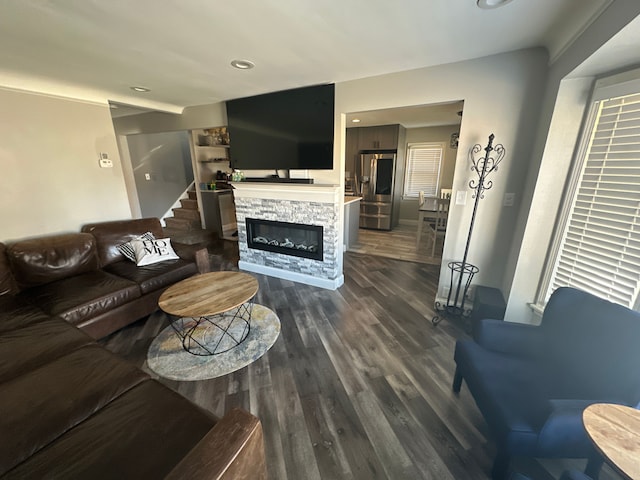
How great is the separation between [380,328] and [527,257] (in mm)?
1445

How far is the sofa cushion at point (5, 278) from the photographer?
7.21 ft

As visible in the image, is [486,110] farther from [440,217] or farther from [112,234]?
[112,234]

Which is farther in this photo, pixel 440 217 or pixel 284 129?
pixel 440 217

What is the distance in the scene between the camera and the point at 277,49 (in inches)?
80.7

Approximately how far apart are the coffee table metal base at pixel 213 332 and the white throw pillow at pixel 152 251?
74 cm

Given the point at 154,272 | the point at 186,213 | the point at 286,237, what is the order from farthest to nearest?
the point at 186,213
the point at 286,237
the point at 154,272

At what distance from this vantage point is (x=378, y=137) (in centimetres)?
582

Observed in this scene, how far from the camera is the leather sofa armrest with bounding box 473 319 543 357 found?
1.58 meters

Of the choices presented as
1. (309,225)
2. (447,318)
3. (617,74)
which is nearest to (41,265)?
(309,225)

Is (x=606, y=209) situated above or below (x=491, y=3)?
below

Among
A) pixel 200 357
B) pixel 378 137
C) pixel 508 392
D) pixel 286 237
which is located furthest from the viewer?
pixel 378 137

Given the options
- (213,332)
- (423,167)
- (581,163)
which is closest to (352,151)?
(423,167)

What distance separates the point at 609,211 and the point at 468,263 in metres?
1.18

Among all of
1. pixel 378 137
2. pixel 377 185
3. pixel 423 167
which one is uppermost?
pixel 378 137
